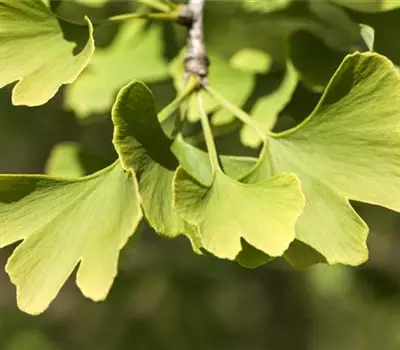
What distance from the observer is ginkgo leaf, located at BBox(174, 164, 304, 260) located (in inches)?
20.7

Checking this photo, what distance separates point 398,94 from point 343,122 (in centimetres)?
5

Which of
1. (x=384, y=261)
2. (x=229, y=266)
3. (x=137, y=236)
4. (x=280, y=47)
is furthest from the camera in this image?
(x=229, y=266)

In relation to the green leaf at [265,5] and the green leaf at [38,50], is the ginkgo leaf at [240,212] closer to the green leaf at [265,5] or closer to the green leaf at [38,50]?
the green leaf at [38,50]

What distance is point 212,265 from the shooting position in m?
1.89

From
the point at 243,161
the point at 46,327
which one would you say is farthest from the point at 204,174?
the point at 46,327

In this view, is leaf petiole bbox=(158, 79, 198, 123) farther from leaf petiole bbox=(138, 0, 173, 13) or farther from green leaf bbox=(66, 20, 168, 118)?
green leaf bbox=(66, 20, 168, 118)

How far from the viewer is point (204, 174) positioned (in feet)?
1.98

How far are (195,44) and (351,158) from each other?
0.60ft

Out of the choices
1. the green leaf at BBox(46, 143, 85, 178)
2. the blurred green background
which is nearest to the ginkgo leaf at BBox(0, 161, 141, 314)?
the blurred green background

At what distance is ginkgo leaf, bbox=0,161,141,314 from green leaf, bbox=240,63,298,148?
150 mm

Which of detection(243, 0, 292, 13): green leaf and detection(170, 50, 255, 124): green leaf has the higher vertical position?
detection(243, 0, 292, 13): green leaf

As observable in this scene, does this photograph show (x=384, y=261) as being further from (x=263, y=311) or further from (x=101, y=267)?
(x=101, y=267)

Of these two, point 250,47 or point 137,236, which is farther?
point 250,47

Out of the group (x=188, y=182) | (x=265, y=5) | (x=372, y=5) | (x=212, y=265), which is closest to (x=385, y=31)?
(x=372, y=5)
